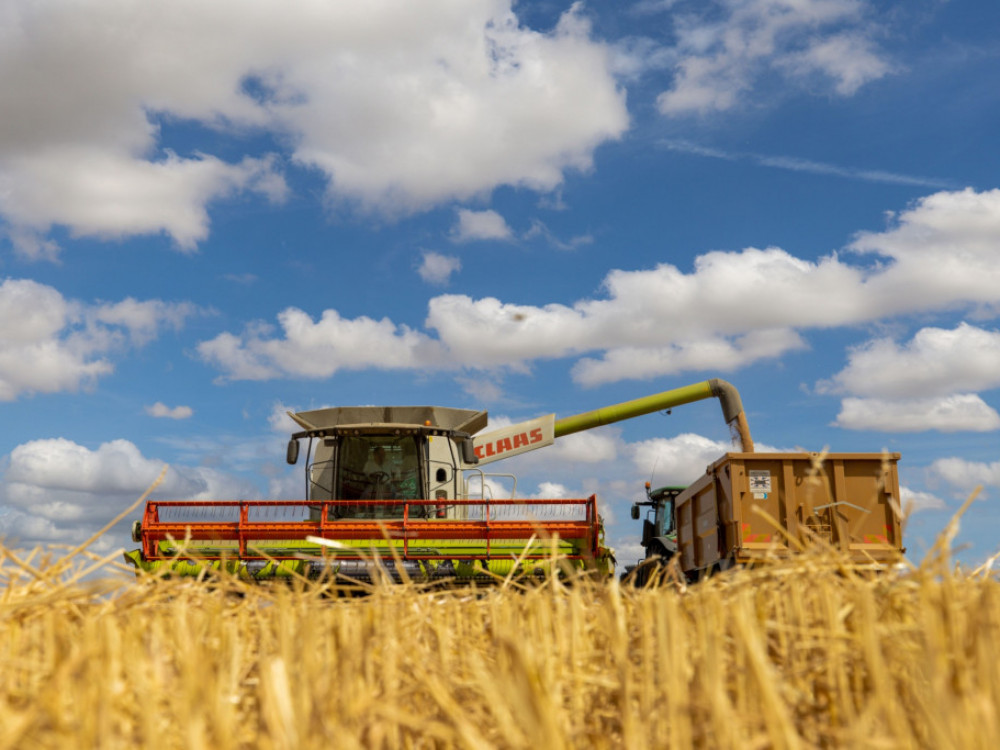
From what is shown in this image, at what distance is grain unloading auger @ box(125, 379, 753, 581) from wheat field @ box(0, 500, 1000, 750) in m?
6.87

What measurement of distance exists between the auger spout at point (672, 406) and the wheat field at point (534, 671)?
17.8m

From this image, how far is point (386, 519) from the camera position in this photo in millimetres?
12742

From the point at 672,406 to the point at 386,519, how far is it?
11157 mm

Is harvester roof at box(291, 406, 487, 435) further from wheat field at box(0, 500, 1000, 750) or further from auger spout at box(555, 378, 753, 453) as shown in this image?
wheat field at box(0, 500, 1000, 750)

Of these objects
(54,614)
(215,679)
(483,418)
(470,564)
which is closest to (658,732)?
(215,679)

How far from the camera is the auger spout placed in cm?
2073

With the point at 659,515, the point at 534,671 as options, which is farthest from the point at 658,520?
the point at 534,671

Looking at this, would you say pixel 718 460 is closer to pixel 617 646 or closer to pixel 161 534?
pixel 161 534

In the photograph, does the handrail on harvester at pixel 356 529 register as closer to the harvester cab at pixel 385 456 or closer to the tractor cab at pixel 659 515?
the harvester cab at pixel 385 456

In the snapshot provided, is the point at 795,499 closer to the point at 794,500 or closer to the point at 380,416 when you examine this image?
the point at 794,500

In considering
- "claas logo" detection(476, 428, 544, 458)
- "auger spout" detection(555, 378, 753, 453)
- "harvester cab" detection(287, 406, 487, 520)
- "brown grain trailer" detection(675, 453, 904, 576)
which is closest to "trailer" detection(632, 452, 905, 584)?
"brown grain trailer" detection(675, 453, 904, 576)

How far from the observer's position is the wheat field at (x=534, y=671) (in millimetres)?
1559

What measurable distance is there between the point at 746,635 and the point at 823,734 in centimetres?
46

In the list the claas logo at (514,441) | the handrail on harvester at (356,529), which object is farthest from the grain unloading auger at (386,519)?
the claas logo at (514,441)
